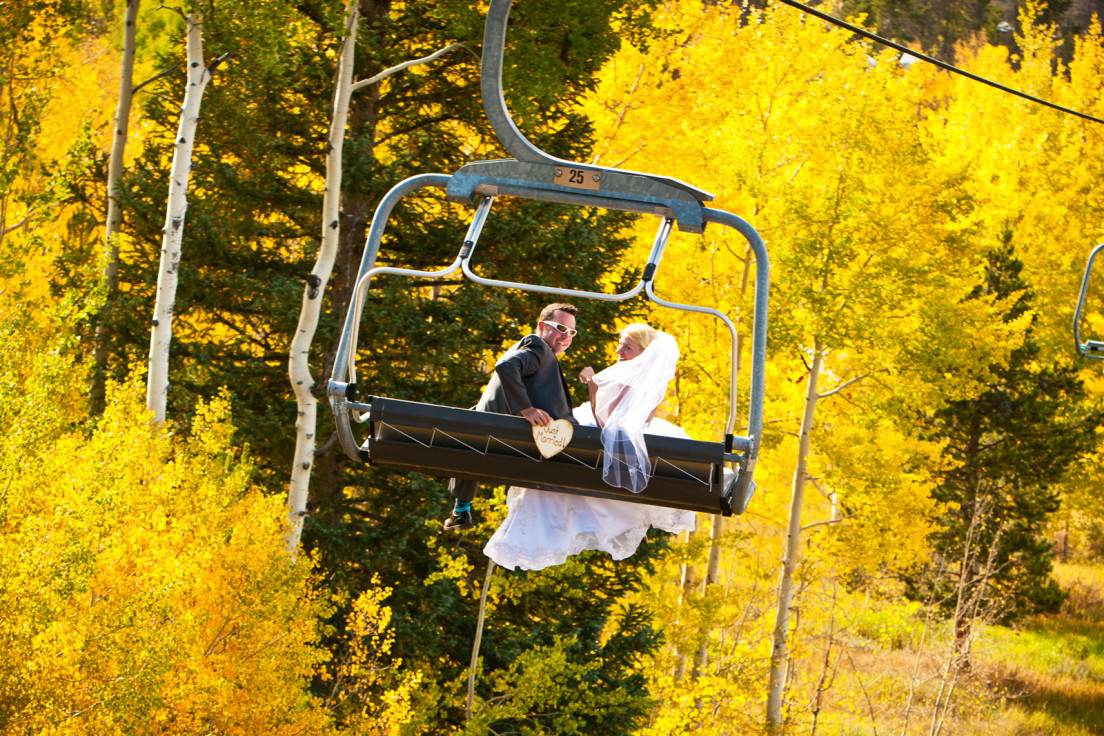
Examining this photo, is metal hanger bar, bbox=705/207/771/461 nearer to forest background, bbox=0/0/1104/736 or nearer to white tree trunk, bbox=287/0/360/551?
forest background, bbox=0/0/1104/736

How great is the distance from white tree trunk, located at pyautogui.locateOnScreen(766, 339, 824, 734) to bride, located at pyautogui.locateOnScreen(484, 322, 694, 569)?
435 inches

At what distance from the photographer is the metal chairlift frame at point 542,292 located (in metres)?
4.37

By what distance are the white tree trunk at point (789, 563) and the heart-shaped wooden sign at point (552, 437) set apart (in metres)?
12.0

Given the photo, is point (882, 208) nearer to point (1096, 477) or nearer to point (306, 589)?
point (306, 589)

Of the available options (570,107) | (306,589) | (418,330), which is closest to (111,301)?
(418,330)

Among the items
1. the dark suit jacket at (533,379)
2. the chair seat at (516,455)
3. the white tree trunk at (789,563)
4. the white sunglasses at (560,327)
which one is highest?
the white sunglasses at (560,327)

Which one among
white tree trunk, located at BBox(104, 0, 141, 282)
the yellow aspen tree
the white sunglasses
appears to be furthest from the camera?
the yellow aspen tree

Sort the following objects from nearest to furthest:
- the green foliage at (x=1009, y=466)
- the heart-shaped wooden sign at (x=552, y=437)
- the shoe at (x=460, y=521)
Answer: the heart-shaped wooden sign at (x=552, y=437) → the shoe at (x=460, y=521) → the green foliage at (x=1009, y=466)

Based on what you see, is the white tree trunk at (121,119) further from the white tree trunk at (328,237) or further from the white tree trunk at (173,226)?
the white tree trunk at (328,237)

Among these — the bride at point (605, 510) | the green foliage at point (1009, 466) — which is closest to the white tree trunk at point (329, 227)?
the bride at point (605, 510)

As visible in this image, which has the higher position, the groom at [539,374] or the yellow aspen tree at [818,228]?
the yellow aspen tree at [818,228]

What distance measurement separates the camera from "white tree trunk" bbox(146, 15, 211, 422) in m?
11.0

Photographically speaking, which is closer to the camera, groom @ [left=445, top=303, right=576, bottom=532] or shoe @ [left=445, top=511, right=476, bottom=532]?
groom @ [left=445, top=303, right=576, bottom=532]

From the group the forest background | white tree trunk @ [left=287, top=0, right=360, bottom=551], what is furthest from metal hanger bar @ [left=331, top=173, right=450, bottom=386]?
white tree trunk @ [left=287, top=0, right=360, bottom=551]
